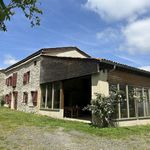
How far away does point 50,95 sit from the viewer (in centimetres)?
1972

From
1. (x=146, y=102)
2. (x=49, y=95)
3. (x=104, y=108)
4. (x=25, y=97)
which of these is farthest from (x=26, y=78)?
(x=104, y=108)

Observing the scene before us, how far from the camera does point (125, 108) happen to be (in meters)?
15.4

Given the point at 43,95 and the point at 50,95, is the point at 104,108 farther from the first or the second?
the point at 43,95

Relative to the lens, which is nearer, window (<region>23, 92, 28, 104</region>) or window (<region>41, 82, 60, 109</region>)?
window (<region>41, 82, 60, 109</region>)

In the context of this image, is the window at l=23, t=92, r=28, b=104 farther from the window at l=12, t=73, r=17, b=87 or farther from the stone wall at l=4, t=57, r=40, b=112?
the window at l=12, t=73, r=17, b=87

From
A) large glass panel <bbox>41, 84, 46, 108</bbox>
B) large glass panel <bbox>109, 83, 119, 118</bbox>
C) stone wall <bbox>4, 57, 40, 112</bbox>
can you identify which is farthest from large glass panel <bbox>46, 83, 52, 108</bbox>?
large glass panel <bbox>109, 83, 119, 118</bbox>

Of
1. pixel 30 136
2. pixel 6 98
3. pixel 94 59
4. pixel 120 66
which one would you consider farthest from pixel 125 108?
pixel 6 98

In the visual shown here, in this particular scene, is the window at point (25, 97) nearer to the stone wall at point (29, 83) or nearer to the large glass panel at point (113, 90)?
the stone wall at point (29, 83)

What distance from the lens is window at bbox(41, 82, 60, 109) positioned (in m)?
18.8

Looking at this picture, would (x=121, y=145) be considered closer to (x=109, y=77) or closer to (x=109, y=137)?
(x=109, y=137)

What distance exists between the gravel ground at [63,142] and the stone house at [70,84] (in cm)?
437

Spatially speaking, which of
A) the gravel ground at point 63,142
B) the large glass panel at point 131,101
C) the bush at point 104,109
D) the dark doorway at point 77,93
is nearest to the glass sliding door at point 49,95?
the dark doorway at point 77,93

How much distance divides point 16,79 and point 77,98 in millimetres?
9126

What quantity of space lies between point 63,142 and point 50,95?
1060 cm
